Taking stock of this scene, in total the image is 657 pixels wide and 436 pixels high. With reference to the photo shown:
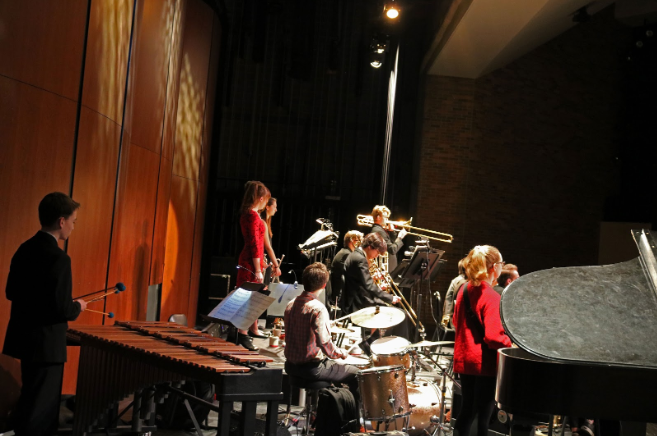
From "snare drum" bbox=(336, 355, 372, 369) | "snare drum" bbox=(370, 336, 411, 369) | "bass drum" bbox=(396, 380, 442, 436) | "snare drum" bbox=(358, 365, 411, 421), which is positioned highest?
"snare drum" bbox=(370, 336, 411, 369)

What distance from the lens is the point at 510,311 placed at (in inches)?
132

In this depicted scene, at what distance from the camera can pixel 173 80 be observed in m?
8.09

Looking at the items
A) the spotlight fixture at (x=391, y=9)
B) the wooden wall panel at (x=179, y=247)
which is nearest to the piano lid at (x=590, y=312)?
the wooden wall panel at (x=179, y=247)

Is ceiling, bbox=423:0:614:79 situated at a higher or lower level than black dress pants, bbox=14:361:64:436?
higher

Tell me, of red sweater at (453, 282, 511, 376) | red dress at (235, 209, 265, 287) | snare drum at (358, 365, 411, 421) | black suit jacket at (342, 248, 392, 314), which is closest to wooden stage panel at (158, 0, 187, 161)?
red dress at (235, 209, 265, 287)

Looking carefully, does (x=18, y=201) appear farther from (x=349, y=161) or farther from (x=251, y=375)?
(x=349, y=161)

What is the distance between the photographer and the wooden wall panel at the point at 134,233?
239 inches

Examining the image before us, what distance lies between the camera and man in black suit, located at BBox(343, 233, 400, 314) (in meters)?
7.34

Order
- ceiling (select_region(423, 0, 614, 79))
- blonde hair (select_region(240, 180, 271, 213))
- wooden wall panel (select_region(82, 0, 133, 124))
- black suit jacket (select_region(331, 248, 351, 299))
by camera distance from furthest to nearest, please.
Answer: ceiling (select_region(423, 0, 614, 79))
black suit jacket (select_region(331, 248, 351, 299))
blonde hair (select_region(240, 180, 271, 213))
wooden wall panel (select_region(82, 0, 133, 124))

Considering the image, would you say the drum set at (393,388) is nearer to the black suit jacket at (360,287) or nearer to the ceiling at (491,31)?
the black suit jacket at (360,287)

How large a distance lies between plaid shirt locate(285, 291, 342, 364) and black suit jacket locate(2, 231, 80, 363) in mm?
1713

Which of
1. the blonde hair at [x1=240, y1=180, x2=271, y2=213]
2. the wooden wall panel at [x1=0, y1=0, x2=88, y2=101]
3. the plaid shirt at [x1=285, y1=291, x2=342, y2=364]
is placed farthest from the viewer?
the blonde hair at [x1=240, y1=180, x2=271, y2=213]

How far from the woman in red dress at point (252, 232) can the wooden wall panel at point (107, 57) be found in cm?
140

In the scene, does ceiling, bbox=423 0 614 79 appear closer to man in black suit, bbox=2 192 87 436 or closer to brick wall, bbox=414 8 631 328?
brick wall, bbox=414 8 631 328
